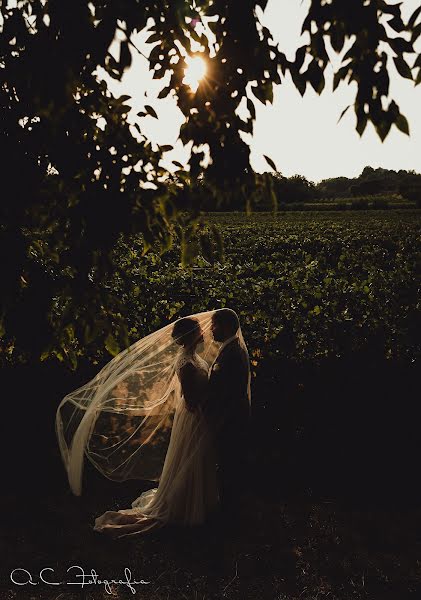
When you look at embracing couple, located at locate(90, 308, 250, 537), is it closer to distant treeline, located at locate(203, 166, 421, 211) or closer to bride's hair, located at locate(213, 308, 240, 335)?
bride's hair, located at locate(213, 308, 240, 335)

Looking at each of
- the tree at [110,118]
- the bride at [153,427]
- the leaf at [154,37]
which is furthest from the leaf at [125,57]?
the bride at [153,427]

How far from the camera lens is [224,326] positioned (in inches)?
208

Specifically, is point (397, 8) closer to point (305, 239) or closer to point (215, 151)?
Answer: point (215, 151)

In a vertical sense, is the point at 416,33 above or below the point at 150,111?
above

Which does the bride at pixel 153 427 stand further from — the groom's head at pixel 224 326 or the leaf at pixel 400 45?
the leaf at pixel 400 45

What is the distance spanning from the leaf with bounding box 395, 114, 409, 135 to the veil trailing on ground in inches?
126

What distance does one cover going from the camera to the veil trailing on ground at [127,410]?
5617 mm

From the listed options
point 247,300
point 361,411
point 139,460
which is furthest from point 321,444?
point 247,300

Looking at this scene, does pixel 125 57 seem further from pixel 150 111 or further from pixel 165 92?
pixel 165 92

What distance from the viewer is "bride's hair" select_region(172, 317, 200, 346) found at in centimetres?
540
